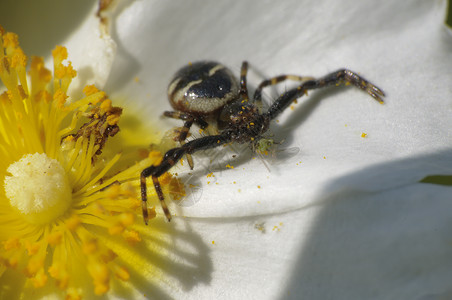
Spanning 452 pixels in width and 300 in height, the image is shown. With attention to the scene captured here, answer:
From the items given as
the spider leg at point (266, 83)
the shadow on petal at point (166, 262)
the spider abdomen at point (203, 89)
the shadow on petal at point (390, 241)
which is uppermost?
the spider abdomen at point (203, 89)

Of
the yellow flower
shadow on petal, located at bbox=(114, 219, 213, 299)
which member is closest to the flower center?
the yellow flower

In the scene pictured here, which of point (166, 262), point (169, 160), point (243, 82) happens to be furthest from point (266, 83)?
point (166, 262)

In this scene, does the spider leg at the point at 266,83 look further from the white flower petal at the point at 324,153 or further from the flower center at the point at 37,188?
the flower center at the point at 37,188

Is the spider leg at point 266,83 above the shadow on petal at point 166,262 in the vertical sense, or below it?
above

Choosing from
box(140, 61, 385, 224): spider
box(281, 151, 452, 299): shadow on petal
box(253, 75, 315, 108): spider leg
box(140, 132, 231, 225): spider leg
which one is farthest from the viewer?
box(253, 75, 315, 108): spider leg

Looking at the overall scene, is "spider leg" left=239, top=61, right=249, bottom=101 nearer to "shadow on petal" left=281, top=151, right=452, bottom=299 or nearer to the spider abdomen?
the spider abdomen

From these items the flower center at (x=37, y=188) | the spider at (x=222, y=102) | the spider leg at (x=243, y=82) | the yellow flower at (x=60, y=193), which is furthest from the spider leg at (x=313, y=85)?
the flower center at (x=37, y=188)

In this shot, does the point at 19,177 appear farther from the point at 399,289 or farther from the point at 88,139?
the point at 399,289
